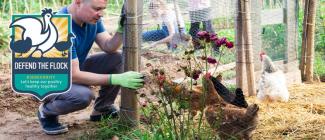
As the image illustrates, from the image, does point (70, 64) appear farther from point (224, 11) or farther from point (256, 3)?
point (256, 3)

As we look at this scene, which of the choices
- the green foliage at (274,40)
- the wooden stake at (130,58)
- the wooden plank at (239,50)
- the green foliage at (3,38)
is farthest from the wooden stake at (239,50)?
the green foliage at (3,38)

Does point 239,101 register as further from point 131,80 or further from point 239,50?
point 239,50

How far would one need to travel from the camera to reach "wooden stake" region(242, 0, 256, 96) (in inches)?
199

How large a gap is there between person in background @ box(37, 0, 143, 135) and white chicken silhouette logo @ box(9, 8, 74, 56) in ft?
1.18

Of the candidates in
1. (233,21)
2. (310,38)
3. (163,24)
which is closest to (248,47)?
(233,21)

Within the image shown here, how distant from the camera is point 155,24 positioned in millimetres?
4586

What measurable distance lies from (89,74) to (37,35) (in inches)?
22.8

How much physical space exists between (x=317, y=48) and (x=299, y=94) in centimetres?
284

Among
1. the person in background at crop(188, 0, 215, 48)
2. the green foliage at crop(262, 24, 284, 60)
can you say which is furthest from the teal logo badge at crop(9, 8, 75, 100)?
the green foliage at crop(262, 24, 284, 60)

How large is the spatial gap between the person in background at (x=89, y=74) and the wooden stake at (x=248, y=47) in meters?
1.32

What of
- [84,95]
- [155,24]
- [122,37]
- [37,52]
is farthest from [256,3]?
[37,52]

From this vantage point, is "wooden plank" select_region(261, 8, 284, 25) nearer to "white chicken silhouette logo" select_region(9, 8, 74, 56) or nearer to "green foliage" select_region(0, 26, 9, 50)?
"white chicken silhouette logo" select_region(9, 8, 74, 56)

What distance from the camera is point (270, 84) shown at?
5176 mm

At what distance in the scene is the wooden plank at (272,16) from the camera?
18.9ft
